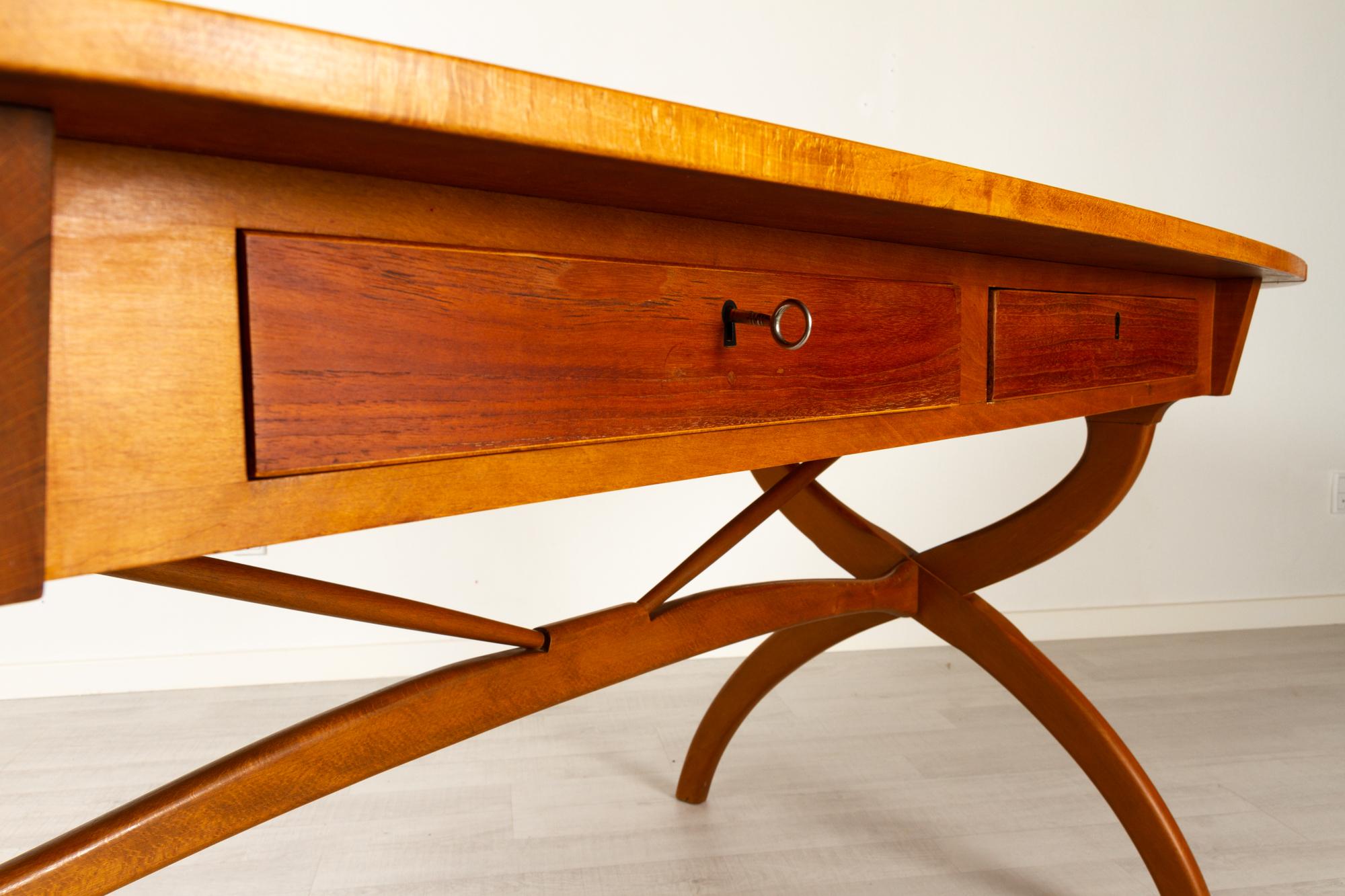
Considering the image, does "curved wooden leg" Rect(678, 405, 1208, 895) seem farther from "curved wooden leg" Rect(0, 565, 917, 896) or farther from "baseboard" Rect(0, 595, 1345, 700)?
"baseboard" Rect(0, 595, 1345, 700)

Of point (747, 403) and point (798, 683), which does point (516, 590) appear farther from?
point (747, 403)

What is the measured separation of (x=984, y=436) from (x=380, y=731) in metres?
2.17

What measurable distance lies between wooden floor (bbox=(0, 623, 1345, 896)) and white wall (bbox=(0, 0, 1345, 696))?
210 mm

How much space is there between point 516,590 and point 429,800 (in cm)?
76

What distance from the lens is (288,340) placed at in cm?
40

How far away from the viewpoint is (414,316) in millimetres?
442

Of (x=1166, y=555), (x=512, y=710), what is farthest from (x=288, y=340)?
(x=1166, y=555)

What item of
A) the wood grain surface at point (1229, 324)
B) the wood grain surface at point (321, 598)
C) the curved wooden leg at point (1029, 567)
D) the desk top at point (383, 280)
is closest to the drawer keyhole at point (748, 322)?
the desk top at point (383, 280)

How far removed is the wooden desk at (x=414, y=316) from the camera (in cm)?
31

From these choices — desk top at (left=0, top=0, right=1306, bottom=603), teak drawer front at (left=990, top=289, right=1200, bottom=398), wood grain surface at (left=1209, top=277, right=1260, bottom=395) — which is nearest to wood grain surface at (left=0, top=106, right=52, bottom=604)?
desk top at (left=0, top=0, right=1306, bottom=603)

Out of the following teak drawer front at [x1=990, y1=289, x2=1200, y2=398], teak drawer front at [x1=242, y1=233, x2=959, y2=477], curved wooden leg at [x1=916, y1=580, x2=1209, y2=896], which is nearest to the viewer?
teak drawer front at [x1=242, y1=233, x2=959, y2=477]

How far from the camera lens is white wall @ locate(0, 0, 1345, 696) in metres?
2.21

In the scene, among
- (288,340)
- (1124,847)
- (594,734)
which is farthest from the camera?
(594,734)

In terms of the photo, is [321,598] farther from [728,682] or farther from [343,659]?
[343,659]
